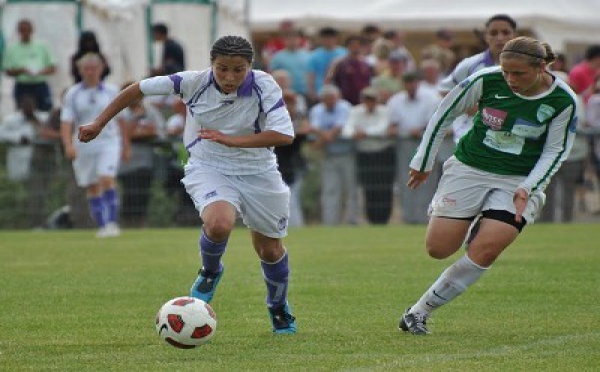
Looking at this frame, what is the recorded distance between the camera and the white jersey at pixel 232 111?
9.65 metres

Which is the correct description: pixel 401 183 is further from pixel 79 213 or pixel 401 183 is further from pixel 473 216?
A: pixel 473 216

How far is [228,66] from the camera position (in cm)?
949

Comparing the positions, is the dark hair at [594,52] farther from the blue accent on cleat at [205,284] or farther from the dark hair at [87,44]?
the blue accent on cleat at [205,284]

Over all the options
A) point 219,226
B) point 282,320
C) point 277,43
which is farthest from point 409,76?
point 219,226

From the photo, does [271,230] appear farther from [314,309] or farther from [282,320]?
[314,309]

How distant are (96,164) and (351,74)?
5.50m

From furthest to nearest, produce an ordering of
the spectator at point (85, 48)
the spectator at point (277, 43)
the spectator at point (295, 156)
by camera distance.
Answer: the spectator at point (277, 43)
the spectator at point (295, 156)
the spectator at point (85, 48)

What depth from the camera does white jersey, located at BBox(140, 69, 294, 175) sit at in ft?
31.7

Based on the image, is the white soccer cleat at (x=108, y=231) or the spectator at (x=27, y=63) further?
the spectator at (x=27, y=63)

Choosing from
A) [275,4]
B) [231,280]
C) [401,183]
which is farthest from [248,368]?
[275,4]

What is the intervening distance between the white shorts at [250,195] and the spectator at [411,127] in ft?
39.8

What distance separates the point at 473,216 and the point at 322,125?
12.7m

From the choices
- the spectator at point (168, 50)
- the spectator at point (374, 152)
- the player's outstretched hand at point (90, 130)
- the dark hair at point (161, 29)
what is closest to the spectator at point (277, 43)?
the spectator at point (168, 50)

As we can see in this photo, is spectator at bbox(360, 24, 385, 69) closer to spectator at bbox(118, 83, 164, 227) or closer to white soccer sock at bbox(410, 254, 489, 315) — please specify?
spectator at bbox(118, 83, 164, 227)
